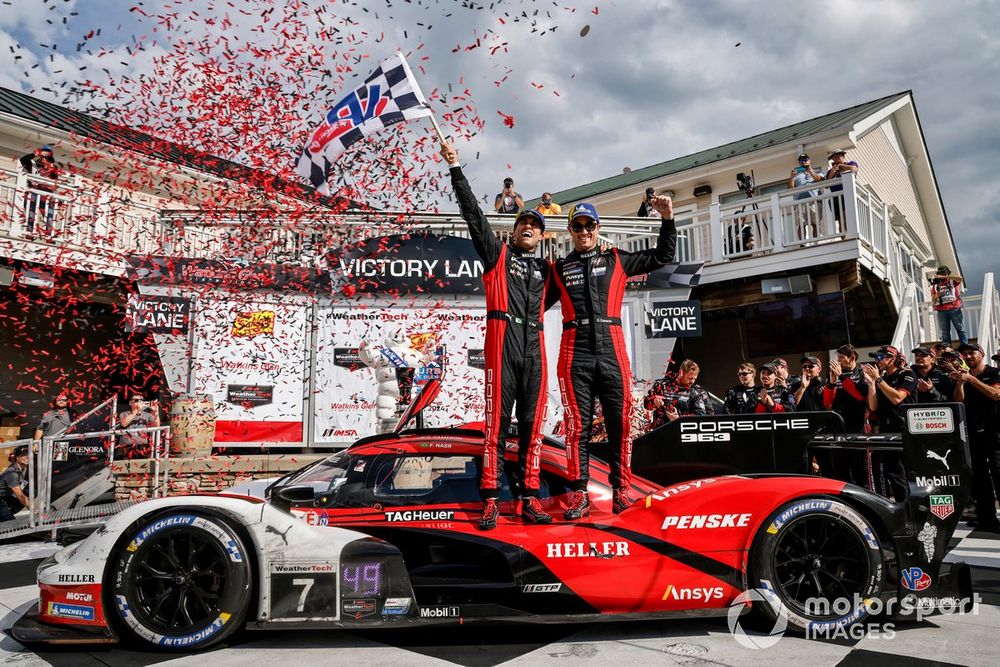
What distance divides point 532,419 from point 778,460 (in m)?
1.47

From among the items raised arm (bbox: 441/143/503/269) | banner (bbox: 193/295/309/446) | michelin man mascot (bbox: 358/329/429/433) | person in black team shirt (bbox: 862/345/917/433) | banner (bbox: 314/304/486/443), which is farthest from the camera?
banner (bbox: 314/304/486/443)

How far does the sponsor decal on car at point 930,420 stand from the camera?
3158 mm

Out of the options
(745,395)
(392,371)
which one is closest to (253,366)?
(392,371)

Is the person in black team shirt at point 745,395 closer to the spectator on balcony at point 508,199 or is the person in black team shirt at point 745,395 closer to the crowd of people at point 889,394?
the crowd of people at point 889,394

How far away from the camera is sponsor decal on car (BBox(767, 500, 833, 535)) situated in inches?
119

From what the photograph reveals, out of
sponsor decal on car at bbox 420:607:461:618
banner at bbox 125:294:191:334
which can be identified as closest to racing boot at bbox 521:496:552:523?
sponsor decal on car at bbox 420:607:461:618

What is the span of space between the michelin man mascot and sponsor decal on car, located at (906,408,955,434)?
500cm

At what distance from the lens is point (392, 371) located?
24.8 ft

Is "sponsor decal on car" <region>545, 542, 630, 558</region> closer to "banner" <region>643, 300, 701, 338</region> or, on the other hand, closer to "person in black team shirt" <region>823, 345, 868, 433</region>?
"person in black team shirt" <region>823, 345, 868, 433</region>

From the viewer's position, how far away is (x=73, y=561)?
118 inches

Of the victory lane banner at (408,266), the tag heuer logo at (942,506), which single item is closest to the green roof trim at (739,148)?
the victory lane banner at (408,266)

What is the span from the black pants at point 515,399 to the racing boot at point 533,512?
0.06m

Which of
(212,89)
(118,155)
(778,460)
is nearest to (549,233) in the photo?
(212,89)

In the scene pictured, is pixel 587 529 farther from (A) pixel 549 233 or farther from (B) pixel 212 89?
(A) pixel 549 233
